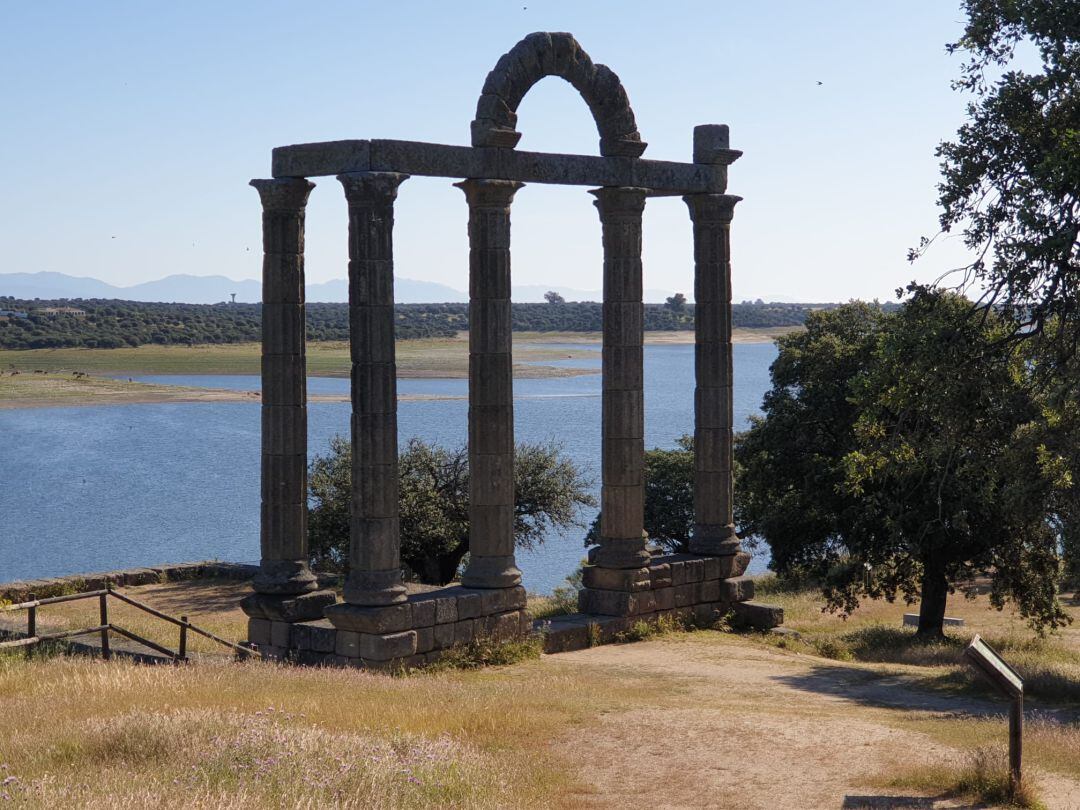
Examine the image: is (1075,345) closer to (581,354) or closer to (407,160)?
(407,160)

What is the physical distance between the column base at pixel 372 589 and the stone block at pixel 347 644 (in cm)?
42

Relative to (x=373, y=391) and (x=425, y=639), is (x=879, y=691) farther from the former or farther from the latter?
(x=373, y=391)

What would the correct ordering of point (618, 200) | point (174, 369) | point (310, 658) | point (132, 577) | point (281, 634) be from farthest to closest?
point (174, 369) → point (132, 577) → point (618, 200) → point (281, 634) → point (310, 658)

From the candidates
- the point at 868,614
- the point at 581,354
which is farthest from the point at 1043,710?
the point at 581,354

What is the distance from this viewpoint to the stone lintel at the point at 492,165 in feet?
58.6

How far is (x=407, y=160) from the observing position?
1812cm

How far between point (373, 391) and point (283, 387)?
1522mm

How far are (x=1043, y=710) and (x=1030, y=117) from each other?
7.39 meters

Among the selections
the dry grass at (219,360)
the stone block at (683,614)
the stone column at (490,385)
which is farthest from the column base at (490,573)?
the dry grass at (219,360)

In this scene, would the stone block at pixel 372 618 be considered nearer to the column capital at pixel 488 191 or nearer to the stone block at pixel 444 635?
the stone block at pixel 444 635

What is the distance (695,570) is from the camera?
22.6 metres

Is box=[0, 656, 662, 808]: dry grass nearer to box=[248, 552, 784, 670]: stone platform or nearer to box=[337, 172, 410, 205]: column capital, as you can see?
box=[248, 552, 784, 670]: stone platform

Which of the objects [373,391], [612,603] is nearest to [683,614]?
[612,603]

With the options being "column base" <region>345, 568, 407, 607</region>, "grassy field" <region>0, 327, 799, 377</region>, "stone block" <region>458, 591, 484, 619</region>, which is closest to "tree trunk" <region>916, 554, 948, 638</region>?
"stone block" <region>458, 591, 484, 619</region>
